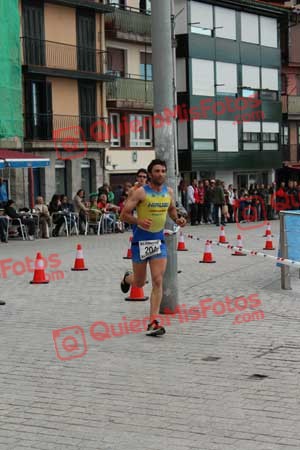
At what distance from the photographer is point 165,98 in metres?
10.2

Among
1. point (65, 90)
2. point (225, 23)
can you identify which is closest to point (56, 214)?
point (65, 90)

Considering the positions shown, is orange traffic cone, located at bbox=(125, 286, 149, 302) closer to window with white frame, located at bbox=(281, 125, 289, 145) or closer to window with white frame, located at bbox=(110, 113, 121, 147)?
window with white frame, located at bbox=(110, 113, 121, 147)

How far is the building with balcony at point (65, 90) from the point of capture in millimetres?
35781

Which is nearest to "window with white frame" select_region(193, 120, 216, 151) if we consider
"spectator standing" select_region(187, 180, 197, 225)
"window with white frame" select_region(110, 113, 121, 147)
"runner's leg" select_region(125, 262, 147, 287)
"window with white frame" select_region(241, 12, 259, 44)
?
"window with white frame" select_region(110, 113, 121, 147)

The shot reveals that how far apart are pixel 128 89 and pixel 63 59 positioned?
460 cm

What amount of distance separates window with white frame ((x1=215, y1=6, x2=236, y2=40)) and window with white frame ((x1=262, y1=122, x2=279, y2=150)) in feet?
20.3

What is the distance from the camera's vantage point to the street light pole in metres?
10.2

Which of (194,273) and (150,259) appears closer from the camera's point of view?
(150,259)

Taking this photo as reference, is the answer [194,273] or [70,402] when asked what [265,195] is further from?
[70,402]

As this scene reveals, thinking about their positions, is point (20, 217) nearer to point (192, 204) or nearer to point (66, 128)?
point (192, 204)

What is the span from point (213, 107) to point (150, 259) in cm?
3860

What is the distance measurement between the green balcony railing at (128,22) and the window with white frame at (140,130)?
158 inches

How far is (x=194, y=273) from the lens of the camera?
14852 mm

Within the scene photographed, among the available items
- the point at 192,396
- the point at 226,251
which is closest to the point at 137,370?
the point at 192,396
